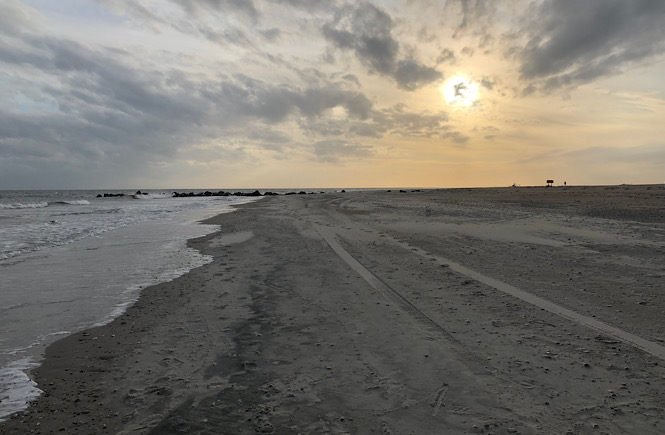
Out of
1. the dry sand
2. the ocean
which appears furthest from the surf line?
the ocean

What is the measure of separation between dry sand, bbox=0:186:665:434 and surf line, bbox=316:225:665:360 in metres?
0.05

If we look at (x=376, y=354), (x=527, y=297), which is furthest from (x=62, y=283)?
(x=527, y=297)

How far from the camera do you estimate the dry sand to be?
345 cm

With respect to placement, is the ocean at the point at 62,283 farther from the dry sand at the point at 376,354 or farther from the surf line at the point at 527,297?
the surf line at the point at 527,297

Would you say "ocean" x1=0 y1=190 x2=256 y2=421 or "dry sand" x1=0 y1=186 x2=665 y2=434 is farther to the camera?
"ocean" x1=0 y1=190 x2=256 y2=421

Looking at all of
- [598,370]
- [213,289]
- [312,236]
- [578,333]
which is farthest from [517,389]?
[312,236]

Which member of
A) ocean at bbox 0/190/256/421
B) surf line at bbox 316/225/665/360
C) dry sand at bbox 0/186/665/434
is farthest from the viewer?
surf line at bbox 316/225/665/360

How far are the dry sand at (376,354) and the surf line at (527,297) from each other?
46 millimetres

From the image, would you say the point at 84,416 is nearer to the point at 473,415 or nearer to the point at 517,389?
the point at 473,415

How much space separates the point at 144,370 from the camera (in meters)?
4.40

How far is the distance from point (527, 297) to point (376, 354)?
399cm

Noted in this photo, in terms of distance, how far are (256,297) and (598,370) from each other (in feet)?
18.4

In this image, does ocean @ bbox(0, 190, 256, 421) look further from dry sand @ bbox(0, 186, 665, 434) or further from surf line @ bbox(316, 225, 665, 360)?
surf line @ bbox(316, 225, 665, 360)

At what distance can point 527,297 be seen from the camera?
23.2ft
